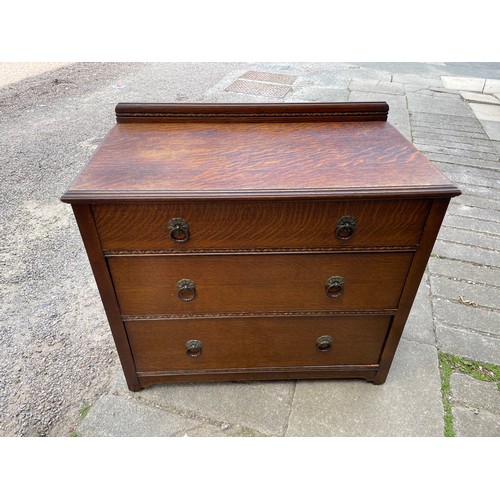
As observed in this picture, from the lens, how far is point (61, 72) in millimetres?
6785

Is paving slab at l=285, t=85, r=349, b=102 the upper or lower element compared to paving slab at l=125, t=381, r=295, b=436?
upper

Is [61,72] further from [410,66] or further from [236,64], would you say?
[410,66]

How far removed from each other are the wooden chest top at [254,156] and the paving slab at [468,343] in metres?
1.28

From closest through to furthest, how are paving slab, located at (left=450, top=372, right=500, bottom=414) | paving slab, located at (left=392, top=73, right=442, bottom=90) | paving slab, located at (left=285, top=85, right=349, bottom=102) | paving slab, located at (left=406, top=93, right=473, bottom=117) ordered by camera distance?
paving slab, located at (left=450, top=372, right=500, bottom=414), paving slab, located at (left=406, top=93, right=473, bottom=117), paving slab, located at (left=285, top=85, right=349, bottom=102), paving slab, located at (left=392, top=73, right=442, bottom=90)

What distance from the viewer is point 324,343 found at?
5.90 ft

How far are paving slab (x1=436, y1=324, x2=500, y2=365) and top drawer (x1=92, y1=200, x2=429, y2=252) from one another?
1135mm

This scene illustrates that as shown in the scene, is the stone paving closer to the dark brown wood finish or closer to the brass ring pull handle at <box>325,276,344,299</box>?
the brass ring pull handle at <box>325,276,344,299</box>

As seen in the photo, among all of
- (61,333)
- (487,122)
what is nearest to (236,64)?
(487,122)

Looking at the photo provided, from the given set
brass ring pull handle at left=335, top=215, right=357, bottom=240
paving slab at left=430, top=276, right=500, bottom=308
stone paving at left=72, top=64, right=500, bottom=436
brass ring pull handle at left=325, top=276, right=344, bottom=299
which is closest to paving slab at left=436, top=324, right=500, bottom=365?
stone paving at left=72, top=64, right=500, bottom=436

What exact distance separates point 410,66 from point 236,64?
359cm

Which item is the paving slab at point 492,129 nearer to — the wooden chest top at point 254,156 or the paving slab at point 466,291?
the paving slab at point 466,291

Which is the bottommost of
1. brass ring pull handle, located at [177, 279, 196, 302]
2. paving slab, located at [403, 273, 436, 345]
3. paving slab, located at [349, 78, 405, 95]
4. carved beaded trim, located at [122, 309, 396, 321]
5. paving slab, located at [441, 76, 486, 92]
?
paving slab, located at [403, 273, 436, 345]

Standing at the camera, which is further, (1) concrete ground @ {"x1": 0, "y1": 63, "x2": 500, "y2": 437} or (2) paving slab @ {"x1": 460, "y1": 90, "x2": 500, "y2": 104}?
(2) paving slab @ {"x1": 460, "y1": 90, "x2": 500, "y2": 104}

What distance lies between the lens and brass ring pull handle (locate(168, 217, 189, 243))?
137cm
